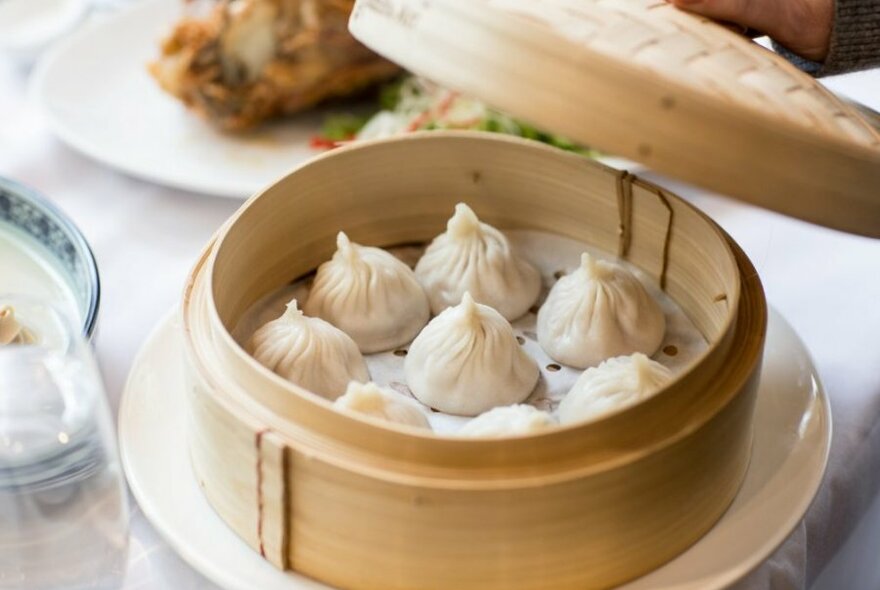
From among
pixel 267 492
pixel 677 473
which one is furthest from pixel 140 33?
pixel 677 473

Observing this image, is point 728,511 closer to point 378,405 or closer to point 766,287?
point 378,405

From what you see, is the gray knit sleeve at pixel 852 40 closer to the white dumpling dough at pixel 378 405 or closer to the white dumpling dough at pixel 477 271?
the white dumpling dough at pixel 477 271

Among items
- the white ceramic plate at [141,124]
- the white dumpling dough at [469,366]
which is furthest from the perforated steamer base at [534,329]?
the white ceramic plate at [141,124]

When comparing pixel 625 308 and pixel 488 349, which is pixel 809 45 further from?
pixel 488 349

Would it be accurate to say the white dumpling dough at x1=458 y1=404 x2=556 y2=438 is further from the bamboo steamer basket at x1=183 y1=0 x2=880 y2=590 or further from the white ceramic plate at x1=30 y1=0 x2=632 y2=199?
the white ceramic plate at x1=30 y1=0 x2=632 y2=199

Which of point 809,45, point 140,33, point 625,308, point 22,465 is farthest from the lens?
point 140,33
